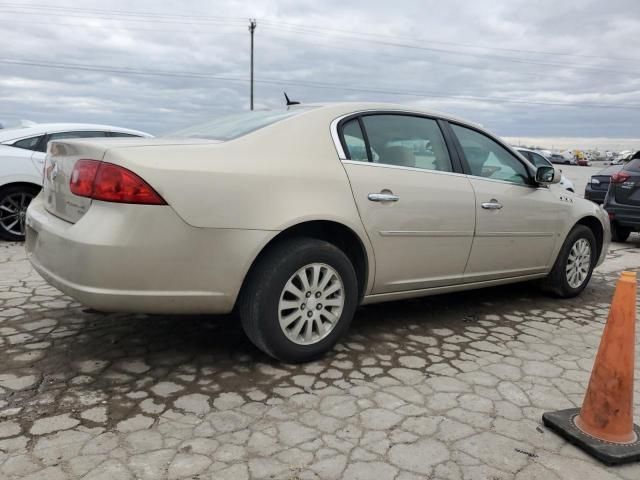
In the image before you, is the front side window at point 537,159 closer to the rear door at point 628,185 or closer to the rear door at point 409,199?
the rear door at point 628,185

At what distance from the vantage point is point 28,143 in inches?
284

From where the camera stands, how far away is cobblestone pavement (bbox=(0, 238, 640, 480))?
2.42 m

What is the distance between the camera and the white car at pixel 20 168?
704cm

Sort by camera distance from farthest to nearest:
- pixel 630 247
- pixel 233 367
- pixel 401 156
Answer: pixel 630 247 → pixel 401 156 → pixel 233 367

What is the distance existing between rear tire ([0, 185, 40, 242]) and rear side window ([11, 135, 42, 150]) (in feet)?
1.60

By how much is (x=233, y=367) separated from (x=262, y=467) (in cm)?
106

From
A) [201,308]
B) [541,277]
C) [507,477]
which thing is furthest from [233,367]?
[541,277]

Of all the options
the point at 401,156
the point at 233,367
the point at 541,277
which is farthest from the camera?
the point at 541,277

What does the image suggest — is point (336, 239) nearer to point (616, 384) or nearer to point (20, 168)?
point (616, 384)

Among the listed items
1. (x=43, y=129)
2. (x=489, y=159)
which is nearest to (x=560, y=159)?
(x=43, y=129)

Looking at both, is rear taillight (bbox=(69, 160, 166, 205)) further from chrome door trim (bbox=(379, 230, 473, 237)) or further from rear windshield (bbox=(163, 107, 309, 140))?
chrome door trim (bbox=(379, 230, 473, 237))

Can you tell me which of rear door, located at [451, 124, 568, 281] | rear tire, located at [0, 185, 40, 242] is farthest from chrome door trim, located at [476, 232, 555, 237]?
rear tire, located at [0, 185, 40, 242]

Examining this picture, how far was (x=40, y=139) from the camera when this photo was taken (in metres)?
7.25

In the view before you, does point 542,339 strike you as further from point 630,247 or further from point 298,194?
point 630,247
